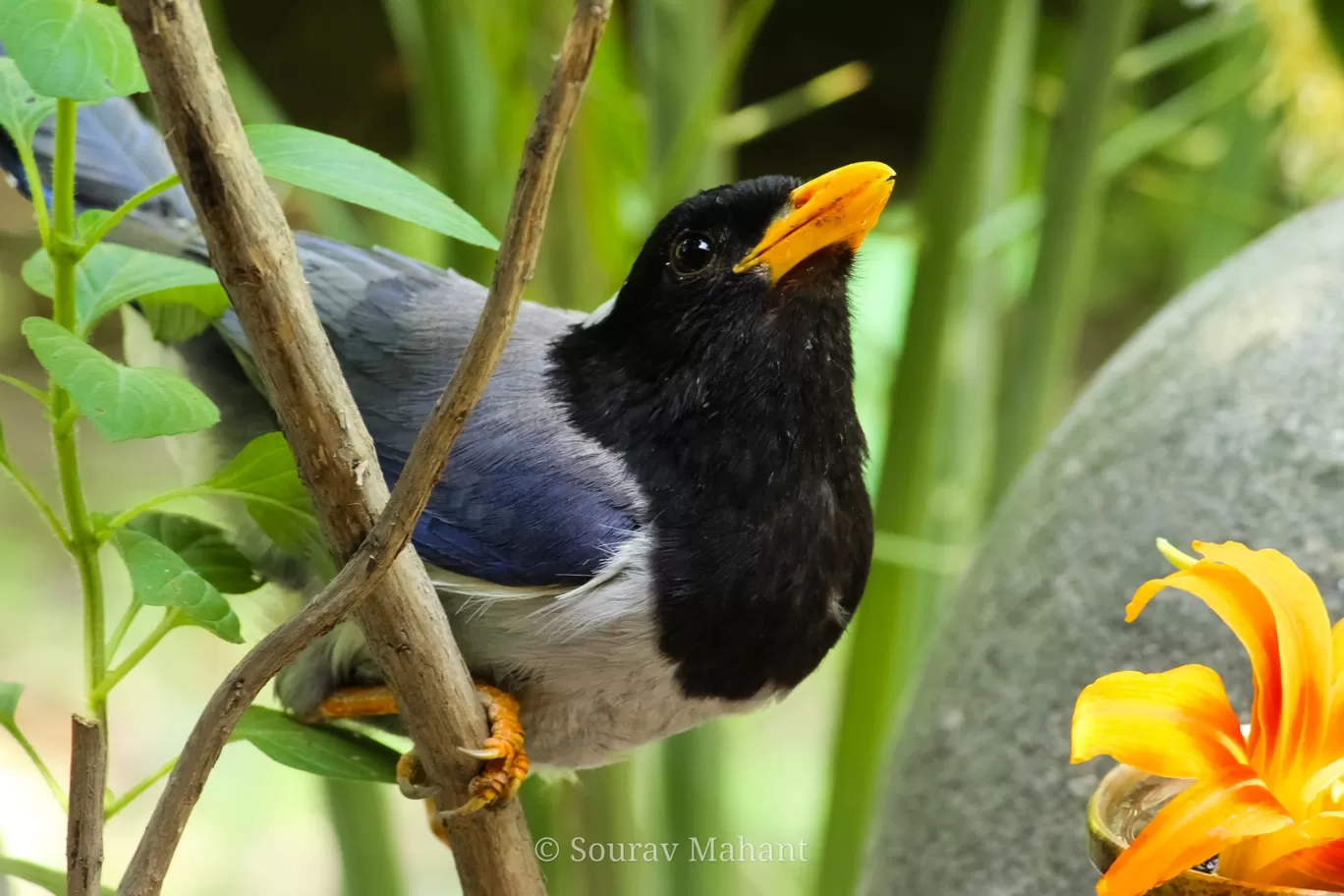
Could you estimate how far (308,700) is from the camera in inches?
28.0

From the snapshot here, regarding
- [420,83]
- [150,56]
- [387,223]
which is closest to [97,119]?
[420,83]

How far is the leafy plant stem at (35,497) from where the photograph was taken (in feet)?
1.69

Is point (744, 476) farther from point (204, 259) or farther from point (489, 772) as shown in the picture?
point (204, 259)

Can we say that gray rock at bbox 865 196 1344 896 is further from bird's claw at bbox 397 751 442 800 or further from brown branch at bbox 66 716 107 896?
brown branch at bbox 66 716 107 896

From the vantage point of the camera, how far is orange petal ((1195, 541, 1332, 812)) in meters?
0.47

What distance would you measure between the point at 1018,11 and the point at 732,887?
0.85 metres

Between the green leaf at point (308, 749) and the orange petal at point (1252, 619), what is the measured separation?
0.34 metres

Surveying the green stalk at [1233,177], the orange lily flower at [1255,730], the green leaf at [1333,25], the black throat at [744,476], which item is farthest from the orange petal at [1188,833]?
the green leaf at [1333,25]

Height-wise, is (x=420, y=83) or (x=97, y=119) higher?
(x=420, y=83)

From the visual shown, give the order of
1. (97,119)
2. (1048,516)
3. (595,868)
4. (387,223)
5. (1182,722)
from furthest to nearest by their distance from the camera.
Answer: (387,223), (595,868), (1048,516), (97,119), (1182,722)

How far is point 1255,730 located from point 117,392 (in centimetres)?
44

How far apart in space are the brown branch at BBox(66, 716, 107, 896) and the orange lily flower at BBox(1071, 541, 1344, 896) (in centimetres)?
35

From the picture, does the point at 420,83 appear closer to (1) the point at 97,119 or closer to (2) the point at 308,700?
(1) the point at 97,119

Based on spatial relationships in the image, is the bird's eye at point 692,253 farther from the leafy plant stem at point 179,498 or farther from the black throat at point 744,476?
the leafy plant stem at point 179,498
